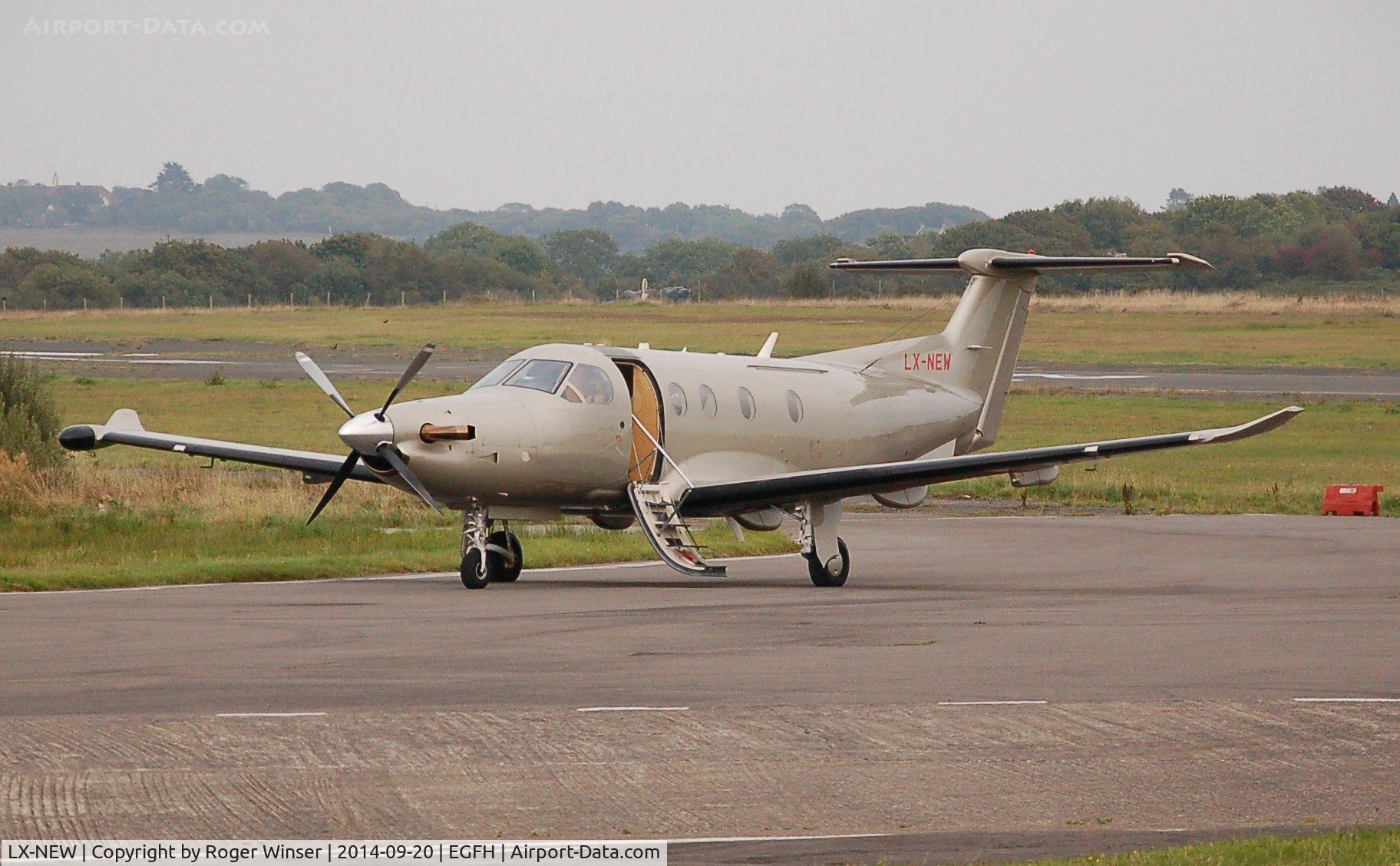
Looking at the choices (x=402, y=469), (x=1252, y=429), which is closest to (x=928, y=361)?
(x=1252, y=429)

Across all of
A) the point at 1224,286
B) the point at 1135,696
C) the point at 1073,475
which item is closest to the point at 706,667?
the point at 1135,696

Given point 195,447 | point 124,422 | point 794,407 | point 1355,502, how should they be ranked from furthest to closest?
point 1355,502 < point 794,407 < point 124,422 < point 195,447

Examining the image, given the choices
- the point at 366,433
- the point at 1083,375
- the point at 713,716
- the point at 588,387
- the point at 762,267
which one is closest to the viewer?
the point at 713,716

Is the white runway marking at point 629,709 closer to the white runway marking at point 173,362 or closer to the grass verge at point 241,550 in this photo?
the grass verge at point 241,550

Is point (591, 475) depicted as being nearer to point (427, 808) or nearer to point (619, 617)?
point (619, 617)

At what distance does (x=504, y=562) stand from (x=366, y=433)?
3199 millimetres

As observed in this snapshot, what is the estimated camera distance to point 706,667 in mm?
15203

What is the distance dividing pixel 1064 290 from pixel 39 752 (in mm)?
119351

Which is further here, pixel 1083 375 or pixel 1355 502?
pixel 1083 375

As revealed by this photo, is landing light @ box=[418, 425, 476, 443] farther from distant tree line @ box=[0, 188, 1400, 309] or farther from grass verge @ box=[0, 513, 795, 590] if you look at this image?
distant tree line @ box=[0, 188, 1400, 309]

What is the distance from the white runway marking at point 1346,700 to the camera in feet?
43.7

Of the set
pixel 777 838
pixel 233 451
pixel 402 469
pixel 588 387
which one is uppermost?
pixel 588 387

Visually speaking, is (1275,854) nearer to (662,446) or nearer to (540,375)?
(540,375)

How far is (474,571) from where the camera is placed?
74.7 ft
